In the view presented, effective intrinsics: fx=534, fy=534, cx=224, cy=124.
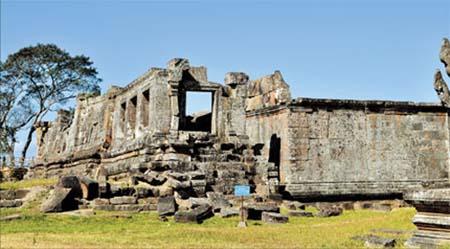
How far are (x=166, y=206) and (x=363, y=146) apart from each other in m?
8.90

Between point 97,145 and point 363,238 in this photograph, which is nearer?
point 363,238

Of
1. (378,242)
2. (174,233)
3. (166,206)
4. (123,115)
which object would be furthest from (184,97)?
(378,242)

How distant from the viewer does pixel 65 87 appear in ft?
131

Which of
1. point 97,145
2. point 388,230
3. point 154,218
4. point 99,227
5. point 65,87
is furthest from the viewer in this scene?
point 65,87

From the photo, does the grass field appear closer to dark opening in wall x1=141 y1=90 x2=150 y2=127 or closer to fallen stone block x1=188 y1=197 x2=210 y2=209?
fallen stone block x1=188 y1=197 x2=210 y2=209

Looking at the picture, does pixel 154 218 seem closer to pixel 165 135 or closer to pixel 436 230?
pixel 165 135

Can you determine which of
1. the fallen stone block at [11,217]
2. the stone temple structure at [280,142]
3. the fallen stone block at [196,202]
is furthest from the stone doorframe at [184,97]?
the fallen stone block at [11,217]

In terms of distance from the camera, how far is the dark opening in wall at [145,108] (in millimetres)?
19903

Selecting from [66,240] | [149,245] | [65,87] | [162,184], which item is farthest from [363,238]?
[65,87]

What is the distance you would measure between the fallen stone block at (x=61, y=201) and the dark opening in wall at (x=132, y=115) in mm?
7193

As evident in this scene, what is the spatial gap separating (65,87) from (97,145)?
58.4 feet

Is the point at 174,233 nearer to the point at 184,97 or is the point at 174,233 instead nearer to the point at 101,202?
the point at 101,202

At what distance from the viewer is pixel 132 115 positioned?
851 inches

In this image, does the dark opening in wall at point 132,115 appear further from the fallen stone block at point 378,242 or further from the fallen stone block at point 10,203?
the fallen stone block at point 378,242
